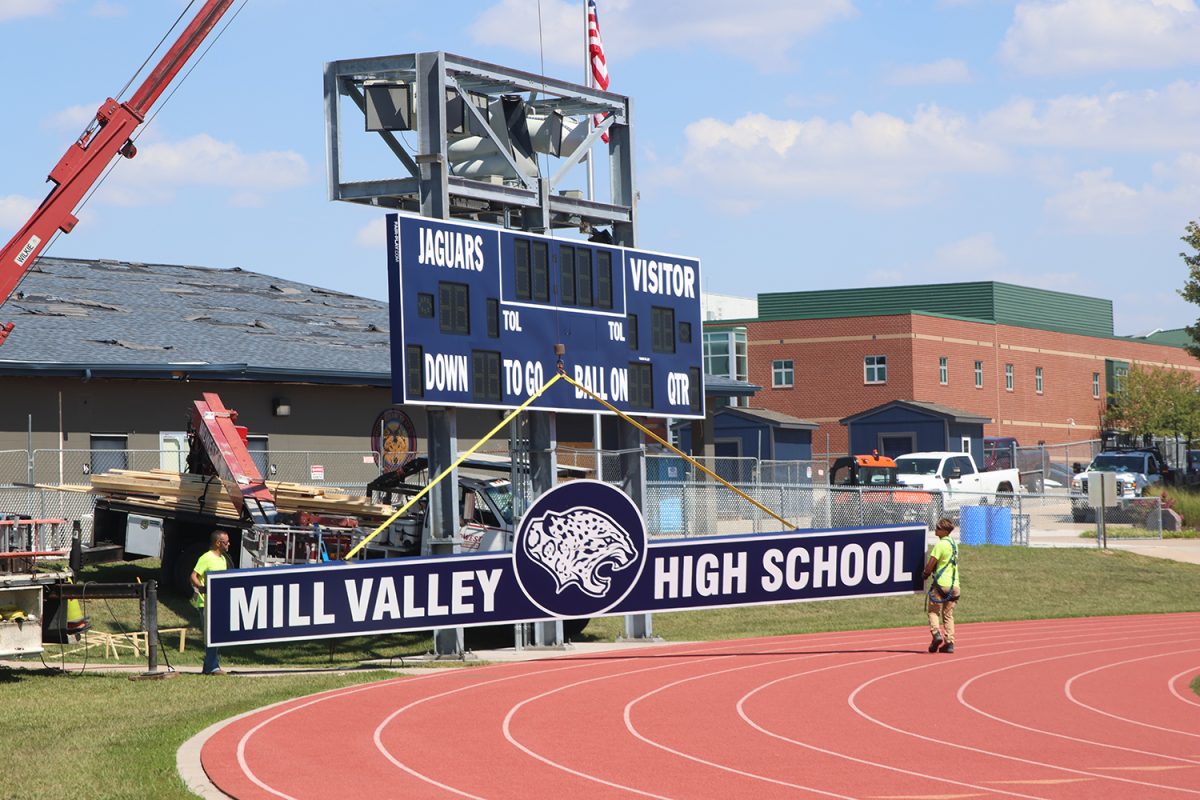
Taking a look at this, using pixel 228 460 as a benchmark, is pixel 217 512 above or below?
below

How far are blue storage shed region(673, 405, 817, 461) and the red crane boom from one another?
2967 cm

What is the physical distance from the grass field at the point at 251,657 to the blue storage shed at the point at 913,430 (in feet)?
90.0

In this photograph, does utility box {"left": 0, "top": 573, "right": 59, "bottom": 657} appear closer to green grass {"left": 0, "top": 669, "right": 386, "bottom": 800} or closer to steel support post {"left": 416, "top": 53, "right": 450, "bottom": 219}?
green grass {"left": 0, "top": 669, "right": 386, "bottom": 800}

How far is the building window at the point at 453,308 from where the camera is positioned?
20.5 meters

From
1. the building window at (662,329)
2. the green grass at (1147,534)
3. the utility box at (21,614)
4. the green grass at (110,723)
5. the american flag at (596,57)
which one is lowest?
the green grass at (110,723)

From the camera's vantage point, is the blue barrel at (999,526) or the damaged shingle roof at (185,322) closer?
the damaged shingle roof at (185,322)

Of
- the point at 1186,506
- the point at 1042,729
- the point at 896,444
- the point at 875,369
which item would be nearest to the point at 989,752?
the point at 1042,729

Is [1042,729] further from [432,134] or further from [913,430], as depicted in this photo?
[913,430]

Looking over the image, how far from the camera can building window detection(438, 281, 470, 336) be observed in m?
20.5

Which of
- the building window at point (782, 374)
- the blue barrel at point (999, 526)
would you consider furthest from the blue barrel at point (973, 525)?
the building window at point (782, 374)

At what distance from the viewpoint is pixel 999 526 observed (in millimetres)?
38219

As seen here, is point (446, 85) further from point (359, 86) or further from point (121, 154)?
point (121, 154)

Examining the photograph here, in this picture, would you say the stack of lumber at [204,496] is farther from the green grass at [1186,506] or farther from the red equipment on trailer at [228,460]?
the green grass at [1186,506]

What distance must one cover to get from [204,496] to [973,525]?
20100 millimetres
